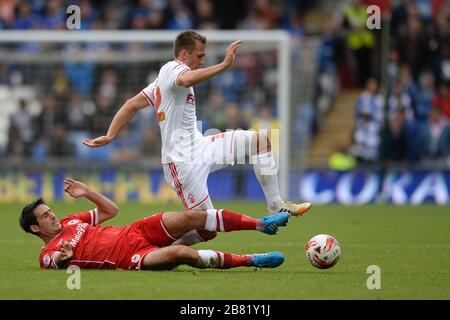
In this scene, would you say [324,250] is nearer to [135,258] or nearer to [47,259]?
[135,258]

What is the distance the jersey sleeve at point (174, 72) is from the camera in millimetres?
11133

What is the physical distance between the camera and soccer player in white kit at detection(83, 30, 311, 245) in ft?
36.8

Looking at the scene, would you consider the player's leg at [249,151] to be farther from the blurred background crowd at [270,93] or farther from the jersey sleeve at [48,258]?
the blurred background crowd at [270,93]

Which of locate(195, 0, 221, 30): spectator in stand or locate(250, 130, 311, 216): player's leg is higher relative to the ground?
locate(195, 0, 221, 30): spectator in stand

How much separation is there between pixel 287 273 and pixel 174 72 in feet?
7.69

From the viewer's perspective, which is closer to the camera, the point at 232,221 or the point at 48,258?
the point at 232,221

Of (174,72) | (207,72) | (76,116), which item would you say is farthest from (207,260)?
(76,116)

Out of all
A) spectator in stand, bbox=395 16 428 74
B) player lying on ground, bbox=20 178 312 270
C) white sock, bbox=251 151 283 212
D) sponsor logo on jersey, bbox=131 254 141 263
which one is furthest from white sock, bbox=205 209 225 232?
spectator in stand, bbox=395 16 428 74

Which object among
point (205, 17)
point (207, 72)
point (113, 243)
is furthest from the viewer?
point (205, 17)

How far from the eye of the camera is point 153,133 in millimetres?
25422

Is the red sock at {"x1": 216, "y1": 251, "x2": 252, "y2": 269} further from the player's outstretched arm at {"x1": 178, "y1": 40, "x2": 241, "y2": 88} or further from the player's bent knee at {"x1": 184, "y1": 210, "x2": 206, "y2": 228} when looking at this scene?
the player's outstretched arm at {"x1": 178, "y1": 40, "x2": 241, "y2": 88}

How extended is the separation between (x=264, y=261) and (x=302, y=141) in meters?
14.8

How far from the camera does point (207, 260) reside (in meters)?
10.8

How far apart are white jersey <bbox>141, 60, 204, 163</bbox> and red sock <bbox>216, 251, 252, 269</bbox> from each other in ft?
3.75
